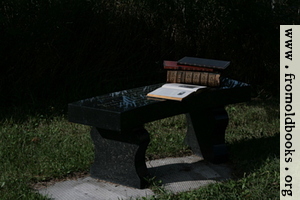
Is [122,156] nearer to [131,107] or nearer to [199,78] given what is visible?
[131,107]

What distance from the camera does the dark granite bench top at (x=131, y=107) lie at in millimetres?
4266

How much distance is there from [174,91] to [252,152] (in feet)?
4.44

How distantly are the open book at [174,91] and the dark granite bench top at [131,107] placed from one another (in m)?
0.07

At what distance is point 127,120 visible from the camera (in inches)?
168

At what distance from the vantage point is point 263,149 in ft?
18.7

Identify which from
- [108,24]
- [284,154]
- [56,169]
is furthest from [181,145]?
[108,24]

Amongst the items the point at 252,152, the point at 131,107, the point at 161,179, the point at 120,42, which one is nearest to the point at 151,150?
the point at 161,179

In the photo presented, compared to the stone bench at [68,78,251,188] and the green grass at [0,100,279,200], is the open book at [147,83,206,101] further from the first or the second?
the green grass at [0,100,279,200]

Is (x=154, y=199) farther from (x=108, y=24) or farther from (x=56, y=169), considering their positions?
(x=108, y=24)

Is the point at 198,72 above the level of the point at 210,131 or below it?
above

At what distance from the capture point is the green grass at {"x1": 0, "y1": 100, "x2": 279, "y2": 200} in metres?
4.60

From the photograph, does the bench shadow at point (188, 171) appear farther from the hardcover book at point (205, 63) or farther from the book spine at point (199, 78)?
the hardcover book at point (205, 63)

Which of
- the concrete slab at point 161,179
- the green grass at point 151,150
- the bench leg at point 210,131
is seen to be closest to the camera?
the concrete slab at point 161,179

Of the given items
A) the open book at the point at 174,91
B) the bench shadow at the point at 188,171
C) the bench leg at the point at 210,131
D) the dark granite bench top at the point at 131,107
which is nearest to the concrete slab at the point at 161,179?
the bench shadow at the point at 188,171
